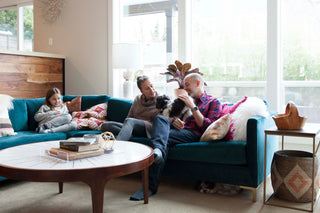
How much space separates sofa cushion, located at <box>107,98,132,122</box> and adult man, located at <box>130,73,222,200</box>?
86cm

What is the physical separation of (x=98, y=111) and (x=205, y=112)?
53.7 inches

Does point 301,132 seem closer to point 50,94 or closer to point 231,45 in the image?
point 231,45

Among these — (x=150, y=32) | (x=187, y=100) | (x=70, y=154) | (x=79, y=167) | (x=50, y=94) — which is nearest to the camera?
(x=79, y=167)

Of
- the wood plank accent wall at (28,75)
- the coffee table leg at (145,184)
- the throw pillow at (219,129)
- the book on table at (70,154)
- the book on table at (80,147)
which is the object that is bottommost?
the coffee table leg at (145,184)

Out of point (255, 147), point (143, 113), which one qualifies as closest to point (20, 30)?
point (143, 113)

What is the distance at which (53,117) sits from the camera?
11.2 feet

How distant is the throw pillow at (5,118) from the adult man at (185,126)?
1446 mm

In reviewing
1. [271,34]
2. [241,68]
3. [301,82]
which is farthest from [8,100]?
[301,82]

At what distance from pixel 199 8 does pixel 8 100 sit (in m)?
2.51

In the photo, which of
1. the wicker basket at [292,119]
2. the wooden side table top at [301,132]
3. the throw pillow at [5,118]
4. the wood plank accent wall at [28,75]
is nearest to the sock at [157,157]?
the wooden side table top at [301,132]

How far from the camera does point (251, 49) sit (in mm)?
3715

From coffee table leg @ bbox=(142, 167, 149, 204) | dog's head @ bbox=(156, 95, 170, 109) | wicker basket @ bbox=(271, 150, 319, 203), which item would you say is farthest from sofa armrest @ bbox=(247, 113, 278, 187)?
dog's head @ bbox=(156, 95, 170, 109)

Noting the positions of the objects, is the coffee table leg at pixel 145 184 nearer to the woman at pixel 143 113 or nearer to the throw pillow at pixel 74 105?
the woman at pixel 143 113

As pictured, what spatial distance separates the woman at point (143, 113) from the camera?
302 cm
